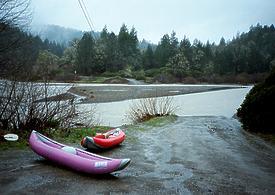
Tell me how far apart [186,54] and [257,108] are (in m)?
80.0

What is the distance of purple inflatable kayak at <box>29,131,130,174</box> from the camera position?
6.34 metres

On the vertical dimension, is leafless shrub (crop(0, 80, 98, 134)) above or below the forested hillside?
below

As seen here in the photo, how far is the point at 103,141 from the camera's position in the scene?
371 inches

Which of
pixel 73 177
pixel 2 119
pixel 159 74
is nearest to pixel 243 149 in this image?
pixel 73 177

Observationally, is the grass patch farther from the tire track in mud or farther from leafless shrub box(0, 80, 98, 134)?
the tire track in mud

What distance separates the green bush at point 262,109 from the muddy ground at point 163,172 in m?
1.84

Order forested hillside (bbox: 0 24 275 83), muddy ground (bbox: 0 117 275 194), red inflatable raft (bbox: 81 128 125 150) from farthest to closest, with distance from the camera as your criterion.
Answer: forested hillside (bbox: 0 24 275 83), red inflatable raft (bbox: 81 128 125 150), muddy ground (bbox: 0 117 275 194)

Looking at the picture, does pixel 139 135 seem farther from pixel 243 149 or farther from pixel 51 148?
pixel 51 148

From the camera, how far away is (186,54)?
9225 centimetres

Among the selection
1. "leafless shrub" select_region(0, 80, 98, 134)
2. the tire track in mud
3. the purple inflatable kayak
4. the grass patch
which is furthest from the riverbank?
the purple inflatable kayak

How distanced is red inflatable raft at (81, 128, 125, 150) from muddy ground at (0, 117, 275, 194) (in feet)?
0.77

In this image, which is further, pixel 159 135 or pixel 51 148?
pixel 159 135

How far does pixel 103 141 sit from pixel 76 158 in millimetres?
2590

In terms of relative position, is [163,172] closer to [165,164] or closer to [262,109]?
[165,164]
